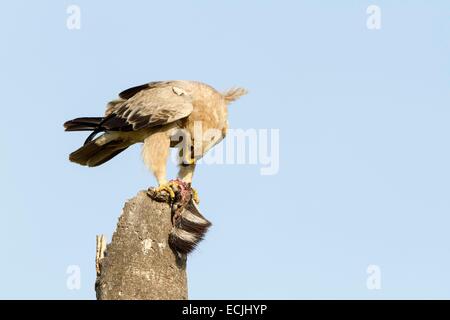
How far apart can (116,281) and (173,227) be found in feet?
2.78

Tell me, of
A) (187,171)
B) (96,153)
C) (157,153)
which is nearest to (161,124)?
(157,153)

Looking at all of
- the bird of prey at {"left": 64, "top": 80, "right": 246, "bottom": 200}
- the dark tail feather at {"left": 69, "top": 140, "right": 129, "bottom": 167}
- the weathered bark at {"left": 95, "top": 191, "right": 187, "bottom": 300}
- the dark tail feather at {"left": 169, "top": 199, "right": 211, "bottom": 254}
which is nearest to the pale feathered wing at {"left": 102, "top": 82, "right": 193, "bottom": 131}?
the bird of prey at {"left": 64, "top": 80, "right": 246, "bottom": 200}

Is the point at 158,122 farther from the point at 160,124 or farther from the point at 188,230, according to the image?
the point at 188,230

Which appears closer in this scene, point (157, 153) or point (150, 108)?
point (157, 153)

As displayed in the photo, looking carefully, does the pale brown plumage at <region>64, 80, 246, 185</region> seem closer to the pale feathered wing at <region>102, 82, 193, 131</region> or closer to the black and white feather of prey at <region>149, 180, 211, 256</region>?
the pale feathered wing at <region>102, 82, 193, 131</region>

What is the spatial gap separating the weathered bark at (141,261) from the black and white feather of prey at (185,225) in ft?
0.26

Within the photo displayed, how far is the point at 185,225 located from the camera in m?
8.45

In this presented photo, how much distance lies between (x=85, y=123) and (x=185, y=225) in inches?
162

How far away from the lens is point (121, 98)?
12.5 meters

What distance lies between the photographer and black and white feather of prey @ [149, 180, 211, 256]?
8.12 metres

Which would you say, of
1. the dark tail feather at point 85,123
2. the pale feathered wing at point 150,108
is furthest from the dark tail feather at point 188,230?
the dark tail feather at point 85,123

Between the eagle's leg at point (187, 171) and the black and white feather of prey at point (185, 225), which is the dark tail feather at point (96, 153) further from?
the black and white feather of prey at point (185, 225)
